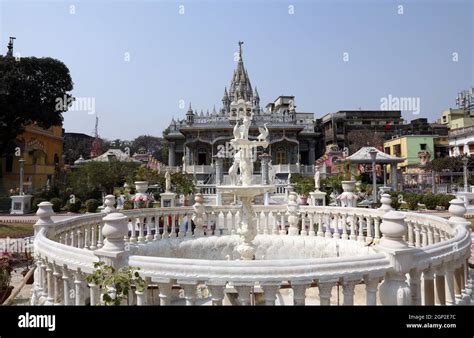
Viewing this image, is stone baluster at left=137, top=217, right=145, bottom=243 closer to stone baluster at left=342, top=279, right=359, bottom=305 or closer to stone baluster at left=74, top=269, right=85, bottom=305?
stone baluster at left=74, top=269, right=85, bottom=305

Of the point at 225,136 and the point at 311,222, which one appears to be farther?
the point at 225,136

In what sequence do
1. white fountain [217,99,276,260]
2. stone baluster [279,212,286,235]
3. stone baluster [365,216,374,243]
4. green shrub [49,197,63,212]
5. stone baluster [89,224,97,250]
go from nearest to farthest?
1. white fountain [217,99,276,260]
2. stone baluster [89,224,97,250]
3. stone baluster [365,216,374,243]
4. stone baluster [279,212,286,235]
5. green shrub [49,197,63,212]

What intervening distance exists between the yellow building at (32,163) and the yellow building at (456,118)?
5795 centimetres

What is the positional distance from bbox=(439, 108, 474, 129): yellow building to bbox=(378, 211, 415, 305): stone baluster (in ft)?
196

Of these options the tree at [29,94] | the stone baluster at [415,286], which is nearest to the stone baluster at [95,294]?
the stone baluster at [415,286]

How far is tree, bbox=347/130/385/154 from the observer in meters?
57.4

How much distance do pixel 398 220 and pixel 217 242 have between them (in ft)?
20.2

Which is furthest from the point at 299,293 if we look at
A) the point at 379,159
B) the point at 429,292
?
the point at 379,159

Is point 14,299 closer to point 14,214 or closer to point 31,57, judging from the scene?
point 14,214

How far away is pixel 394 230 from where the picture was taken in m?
3.95

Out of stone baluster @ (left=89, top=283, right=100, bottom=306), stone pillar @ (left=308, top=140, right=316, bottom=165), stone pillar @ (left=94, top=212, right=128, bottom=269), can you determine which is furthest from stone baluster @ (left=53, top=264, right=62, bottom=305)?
stone pillar @ (left=308, top=140, right=316, bottom=165)

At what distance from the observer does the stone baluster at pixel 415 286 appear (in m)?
4.03

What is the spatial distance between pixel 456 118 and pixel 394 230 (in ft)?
222

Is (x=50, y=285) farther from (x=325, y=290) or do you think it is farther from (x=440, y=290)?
(x=440, y=290)
